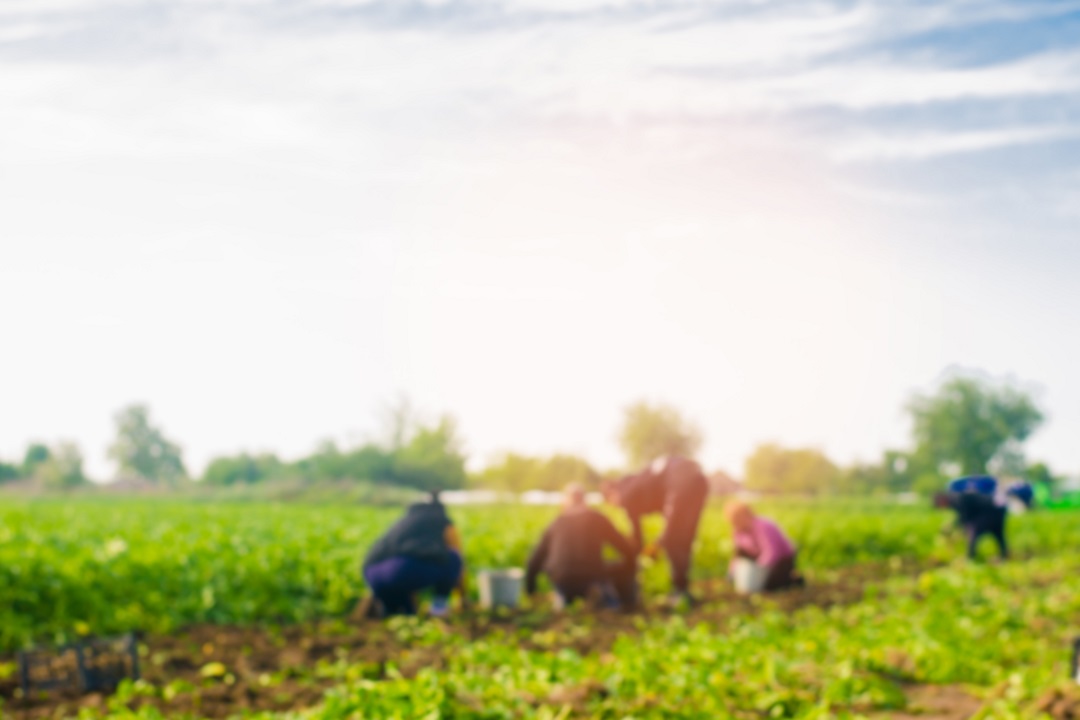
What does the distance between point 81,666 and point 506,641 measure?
11.1 feet

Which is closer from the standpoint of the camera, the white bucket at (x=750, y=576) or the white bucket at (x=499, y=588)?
the white bucket at (x=499, y=588)

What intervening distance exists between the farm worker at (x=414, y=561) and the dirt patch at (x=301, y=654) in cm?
34

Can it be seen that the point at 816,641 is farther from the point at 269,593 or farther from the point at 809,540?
the point at 809,540

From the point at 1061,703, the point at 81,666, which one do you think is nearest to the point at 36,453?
the point at 81,666

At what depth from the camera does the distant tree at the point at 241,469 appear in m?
99.7

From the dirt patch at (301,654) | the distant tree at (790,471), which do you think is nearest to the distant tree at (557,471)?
the distant tree at (790,471)

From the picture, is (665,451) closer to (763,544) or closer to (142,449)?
(763,544)

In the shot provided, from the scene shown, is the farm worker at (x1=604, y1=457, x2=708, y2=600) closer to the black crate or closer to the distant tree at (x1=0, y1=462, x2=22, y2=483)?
the black crate

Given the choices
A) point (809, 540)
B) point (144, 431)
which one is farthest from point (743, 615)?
point (144, 431)

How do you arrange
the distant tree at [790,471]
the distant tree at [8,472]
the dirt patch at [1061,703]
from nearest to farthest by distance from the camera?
the dirt patch at [1061,703] < the distant tree at [790,471] < the distant tree at [8,472]

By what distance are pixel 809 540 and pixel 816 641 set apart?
37.7 ft

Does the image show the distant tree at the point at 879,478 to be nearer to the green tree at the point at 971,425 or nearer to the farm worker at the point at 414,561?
the green tree at the point at 971,425

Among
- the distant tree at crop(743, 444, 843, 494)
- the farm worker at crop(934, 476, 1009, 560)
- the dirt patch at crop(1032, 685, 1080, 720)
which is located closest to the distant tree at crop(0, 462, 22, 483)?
the distant tree at crop(743, 444, 843, 494)

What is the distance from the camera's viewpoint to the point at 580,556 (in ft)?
37.8
